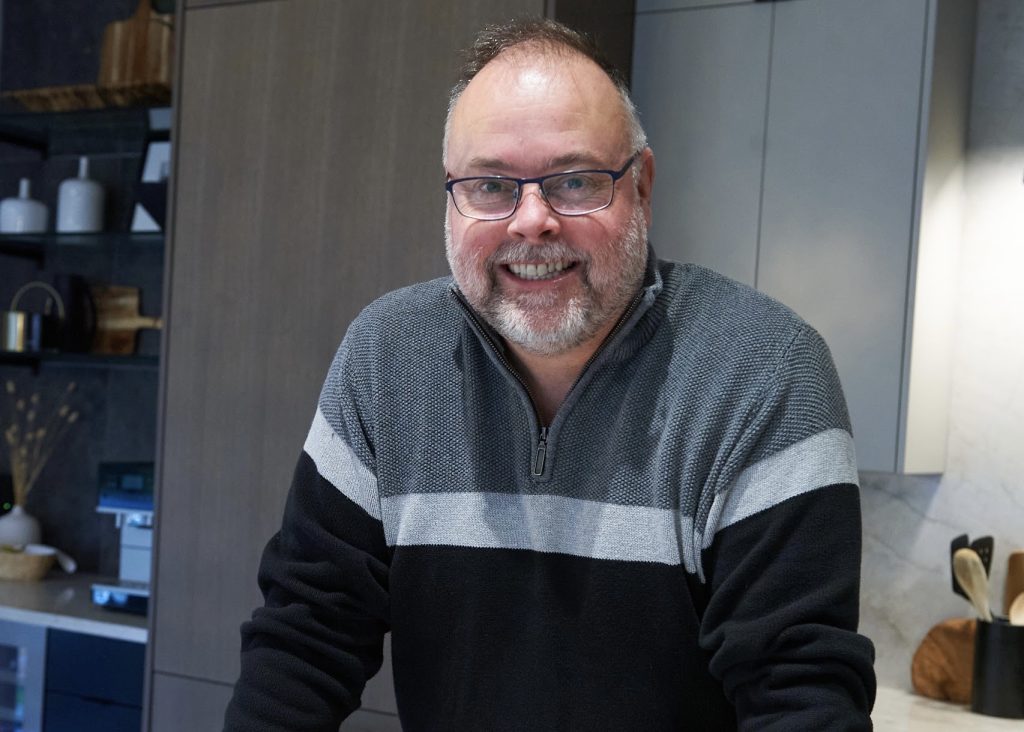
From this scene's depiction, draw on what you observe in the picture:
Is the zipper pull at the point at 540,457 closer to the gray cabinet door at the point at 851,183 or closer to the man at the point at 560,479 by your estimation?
the man at the point at 560,479

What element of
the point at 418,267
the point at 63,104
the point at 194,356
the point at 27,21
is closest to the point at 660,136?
the point at 418,267

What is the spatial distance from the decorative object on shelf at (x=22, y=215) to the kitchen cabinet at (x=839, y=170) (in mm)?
1842

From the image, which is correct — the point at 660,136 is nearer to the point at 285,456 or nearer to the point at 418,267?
the point at 418,267

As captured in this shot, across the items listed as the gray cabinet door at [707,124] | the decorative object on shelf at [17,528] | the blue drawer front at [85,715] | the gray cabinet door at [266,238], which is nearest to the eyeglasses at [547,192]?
the gray cabinet door at [266,238]

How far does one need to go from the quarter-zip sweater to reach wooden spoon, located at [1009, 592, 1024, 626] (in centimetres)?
137

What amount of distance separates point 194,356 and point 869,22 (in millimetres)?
1571

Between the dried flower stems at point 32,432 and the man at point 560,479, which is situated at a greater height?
the man at point 560,479

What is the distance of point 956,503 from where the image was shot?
101 inches

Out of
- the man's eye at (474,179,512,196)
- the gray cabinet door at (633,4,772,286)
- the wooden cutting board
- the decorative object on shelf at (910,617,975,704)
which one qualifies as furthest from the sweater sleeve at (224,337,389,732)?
the wooden cutting board

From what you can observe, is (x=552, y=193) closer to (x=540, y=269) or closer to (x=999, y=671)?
(x=540, y=269)

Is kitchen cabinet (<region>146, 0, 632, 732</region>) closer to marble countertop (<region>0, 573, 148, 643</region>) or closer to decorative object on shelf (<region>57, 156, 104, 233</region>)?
marble countertop (<region>0, 573, 148, 643</region>)

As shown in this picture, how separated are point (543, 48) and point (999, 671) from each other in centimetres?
166

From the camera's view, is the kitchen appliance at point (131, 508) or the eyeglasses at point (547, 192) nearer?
the eyeglasses at point (547, 192)

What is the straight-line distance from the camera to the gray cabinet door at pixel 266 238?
2.43 meters
